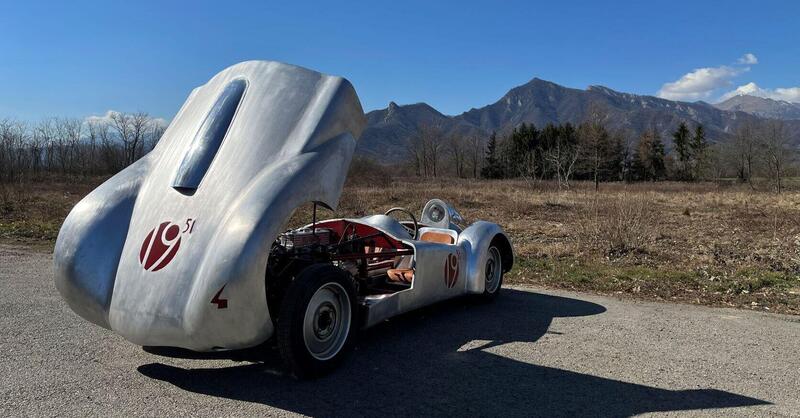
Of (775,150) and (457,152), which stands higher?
(457,152)

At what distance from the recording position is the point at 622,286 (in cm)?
870

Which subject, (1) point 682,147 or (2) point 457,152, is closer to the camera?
(1) point 682,147

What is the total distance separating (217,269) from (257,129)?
1397 millimetres

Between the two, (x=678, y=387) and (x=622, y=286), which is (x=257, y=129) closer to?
(x=678, y=387)

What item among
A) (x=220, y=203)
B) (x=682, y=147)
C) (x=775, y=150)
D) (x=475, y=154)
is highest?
(x=475, y=154)

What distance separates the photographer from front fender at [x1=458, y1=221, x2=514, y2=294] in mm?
6688

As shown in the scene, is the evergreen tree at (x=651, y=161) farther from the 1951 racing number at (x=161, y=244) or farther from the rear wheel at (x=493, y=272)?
the 1951 racing number at (x=161, y=244)

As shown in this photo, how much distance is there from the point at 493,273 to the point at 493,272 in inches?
0.5

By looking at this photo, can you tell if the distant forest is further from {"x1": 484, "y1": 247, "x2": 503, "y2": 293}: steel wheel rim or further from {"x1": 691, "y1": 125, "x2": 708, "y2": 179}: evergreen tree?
{"x1": 484, "y1": 247, "x2": 503, "y2": 293}: steel wheel rim

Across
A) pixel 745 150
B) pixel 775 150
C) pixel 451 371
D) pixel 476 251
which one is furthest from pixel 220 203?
pixel 745 150

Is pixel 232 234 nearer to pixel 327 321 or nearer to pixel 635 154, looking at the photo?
pixel 327 321

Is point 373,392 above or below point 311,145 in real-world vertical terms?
below

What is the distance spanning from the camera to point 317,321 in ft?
14.1

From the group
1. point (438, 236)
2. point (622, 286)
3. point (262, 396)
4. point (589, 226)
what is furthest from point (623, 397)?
point (589, 226)
